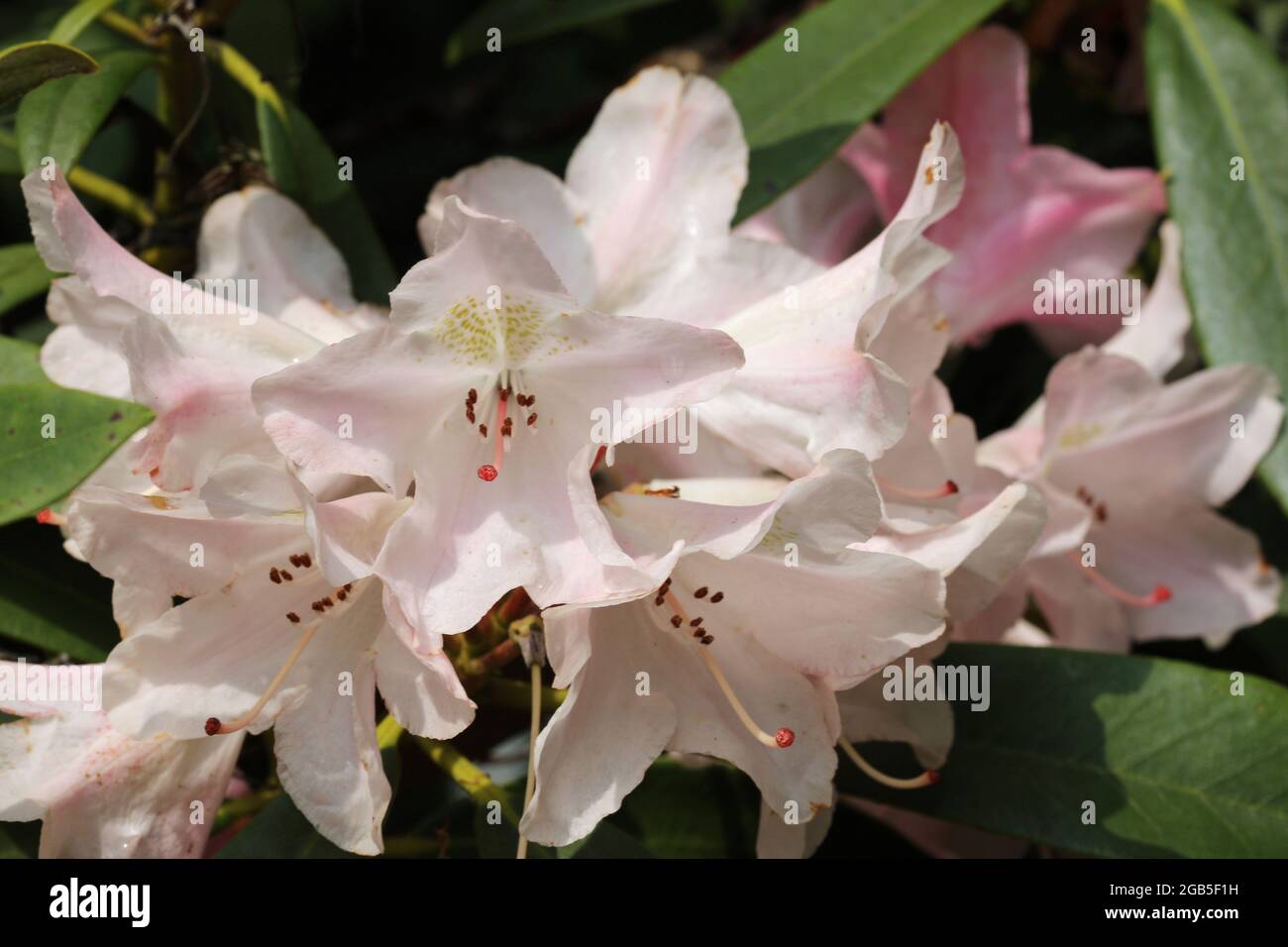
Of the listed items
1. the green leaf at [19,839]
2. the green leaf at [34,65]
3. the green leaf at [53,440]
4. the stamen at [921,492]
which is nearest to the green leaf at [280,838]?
the green leaf at [19,839]

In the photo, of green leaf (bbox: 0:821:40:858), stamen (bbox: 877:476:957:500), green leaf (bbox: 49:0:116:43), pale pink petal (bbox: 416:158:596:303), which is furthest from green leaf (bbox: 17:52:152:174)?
stamen (bbox: 877:476:957:500)

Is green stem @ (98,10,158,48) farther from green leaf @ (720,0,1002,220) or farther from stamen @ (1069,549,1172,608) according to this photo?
stamen @ (1069,549,1172,608)

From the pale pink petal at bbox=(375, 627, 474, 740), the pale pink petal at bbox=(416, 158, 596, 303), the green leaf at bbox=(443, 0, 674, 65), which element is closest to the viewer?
the pale pink petal at bbox=(375, 627, 474, 740)

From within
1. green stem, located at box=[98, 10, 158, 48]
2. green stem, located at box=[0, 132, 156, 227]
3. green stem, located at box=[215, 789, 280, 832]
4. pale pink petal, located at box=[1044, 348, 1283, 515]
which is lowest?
green stem, located at box=[215, 789, 280, 832]

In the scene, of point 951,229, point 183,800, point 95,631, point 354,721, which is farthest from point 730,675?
point 951,229

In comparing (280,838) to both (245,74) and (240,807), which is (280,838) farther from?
(245,74)

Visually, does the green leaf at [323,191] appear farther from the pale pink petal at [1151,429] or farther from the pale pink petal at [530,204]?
the pale pink petal at [1151,429]

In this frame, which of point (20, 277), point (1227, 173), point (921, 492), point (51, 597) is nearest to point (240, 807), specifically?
point (51, 597)

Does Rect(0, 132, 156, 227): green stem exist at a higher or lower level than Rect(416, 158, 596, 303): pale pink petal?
higher
